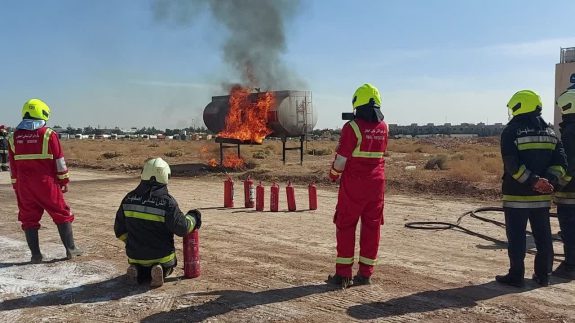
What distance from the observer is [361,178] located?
5.54m

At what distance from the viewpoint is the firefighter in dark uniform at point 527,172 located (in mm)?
5508

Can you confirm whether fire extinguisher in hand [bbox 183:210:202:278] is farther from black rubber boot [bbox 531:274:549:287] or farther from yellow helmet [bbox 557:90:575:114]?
yellow helmet [bbox 557:90:575:114]

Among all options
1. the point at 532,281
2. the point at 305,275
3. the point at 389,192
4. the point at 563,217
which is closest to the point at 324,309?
the point at 305,275

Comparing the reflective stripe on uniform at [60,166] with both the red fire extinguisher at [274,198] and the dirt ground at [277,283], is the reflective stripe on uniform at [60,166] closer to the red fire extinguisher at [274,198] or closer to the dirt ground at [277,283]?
the dirt ground at [277,283]

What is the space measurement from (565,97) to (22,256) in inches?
291

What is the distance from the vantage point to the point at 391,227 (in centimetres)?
960

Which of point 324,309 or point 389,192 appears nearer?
point 324,309

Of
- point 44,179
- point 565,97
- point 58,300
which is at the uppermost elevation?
point 565,97

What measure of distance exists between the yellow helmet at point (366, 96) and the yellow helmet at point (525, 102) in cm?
149

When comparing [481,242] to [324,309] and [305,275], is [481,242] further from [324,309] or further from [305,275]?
[324,309]

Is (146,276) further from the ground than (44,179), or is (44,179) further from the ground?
(44,179)

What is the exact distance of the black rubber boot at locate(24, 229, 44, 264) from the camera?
268 inches

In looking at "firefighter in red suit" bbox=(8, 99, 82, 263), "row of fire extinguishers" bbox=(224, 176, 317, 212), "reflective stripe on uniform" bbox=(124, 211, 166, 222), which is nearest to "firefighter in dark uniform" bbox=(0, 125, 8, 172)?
"row of fire extinguishers" bbox=(224, 176, 317, 212)

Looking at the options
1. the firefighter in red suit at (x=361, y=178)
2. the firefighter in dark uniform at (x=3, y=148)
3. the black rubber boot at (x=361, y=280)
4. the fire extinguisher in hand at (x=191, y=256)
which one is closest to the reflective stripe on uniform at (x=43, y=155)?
the fire extinguisher in hand at (x=191, y=256)
